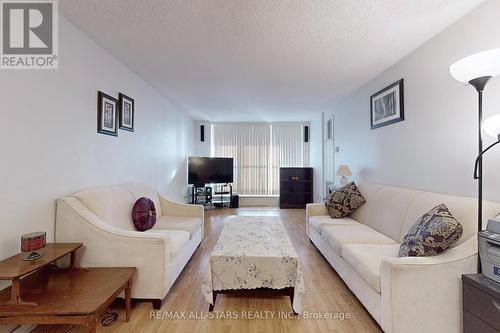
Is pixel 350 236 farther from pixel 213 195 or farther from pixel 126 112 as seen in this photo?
pixel 213 195

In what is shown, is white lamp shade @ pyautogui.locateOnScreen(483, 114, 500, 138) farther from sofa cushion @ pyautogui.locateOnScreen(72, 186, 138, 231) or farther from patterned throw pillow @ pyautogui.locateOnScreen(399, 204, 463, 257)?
sofa cushion @ pyautogui.locateOnScreen(72, 186, 138, 231)

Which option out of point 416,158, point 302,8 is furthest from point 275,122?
point 302,8

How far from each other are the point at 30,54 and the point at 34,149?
2.51 feet

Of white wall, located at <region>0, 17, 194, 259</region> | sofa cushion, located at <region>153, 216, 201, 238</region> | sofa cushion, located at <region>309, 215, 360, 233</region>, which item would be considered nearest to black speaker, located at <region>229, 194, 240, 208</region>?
sofa cushion, located at <region>153, 216, 201, 238</region>

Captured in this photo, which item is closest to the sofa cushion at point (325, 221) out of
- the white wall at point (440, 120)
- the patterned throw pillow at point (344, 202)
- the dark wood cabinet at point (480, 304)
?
the patterned throw pillow at point (344, 202)

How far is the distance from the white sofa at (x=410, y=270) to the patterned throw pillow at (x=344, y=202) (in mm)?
707

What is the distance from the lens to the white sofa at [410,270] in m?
1.54

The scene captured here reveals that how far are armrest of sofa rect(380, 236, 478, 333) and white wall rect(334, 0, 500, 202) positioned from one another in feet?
2.35

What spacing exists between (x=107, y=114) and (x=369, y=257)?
9.95 feet

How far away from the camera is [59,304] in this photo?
145 centimetres

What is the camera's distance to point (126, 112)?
311cm

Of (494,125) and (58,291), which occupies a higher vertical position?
(494,125)

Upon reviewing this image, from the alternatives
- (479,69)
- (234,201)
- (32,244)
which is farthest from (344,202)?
(234,201)

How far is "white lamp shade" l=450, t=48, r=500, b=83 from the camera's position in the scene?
1.46 m
